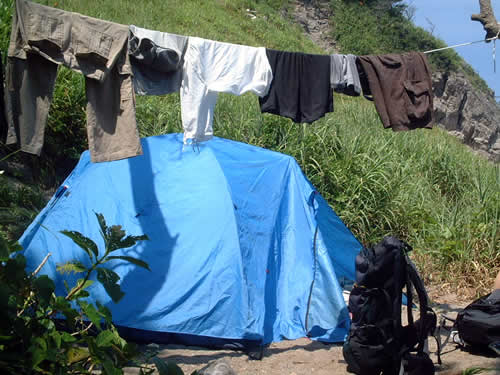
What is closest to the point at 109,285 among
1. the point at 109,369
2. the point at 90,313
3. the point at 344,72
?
the point at 90,313

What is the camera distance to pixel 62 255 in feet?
14.6

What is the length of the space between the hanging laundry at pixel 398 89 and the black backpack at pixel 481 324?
63.6 inches

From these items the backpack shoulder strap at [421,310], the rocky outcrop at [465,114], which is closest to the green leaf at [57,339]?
the backpack shoulder strap at [421,310]

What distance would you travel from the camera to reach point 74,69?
Answer: 3.79 metres

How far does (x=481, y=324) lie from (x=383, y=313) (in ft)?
2.64

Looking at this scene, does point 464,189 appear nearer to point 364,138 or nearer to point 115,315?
point 364,138

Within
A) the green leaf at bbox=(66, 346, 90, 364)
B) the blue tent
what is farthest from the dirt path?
the green leaf at bbox=(66, 346, 90, 364)

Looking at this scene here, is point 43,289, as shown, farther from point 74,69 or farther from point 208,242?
point 208,242

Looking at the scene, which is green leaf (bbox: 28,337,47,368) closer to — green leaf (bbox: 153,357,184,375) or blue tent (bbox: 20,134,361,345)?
green leaf (bbox: 153,357,184,375)

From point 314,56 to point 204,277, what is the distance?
2.12 metres

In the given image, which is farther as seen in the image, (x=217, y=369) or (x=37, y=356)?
(x=217, y=369)

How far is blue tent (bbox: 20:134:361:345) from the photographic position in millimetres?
4309

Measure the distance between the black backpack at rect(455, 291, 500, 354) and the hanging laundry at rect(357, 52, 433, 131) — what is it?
161 cm

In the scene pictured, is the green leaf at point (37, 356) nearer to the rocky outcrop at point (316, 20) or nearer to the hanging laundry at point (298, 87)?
the hanging laundry at point (298, 87)
